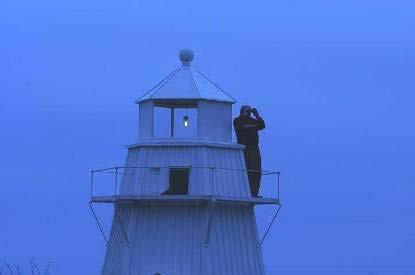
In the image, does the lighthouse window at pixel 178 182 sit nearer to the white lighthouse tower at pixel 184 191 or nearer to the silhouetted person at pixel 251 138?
the white lighthouse tower at pixel 184 191

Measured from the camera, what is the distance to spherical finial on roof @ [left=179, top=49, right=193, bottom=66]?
3112 cm

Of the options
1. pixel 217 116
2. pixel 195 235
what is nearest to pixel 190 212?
pixel 195 235

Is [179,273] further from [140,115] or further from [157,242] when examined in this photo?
[140,115]

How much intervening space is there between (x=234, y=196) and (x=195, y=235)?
132 cm

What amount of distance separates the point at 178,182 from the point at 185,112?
5.59ft

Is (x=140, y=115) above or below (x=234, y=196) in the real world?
above

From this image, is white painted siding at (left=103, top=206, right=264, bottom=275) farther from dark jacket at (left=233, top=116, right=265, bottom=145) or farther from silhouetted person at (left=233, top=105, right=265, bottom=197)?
dark jacket at (left=233, top=116, right=265, bottom=145)

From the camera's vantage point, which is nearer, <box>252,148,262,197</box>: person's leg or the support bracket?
the support bracket

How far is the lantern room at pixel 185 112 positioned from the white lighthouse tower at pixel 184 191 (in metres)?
0.02

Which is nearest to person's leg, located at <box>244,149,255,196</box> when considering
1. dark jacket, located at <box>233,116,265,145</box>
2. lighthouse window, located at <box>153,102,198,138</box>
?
dark jacket, located at <box>233,116,265,145</box>

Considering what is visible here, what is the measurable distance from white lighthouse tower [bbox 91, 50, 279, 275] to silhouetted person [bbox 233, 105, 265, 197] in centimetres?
27

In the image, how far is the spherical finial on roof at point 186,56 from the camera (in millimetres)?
31125

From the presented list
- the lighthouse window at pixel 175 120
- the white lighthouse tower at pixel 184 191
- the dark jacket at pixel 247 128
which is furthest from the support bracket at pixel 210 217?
the dark jacket at pixel 247 128

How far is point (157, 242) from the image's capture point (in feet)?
99.1
